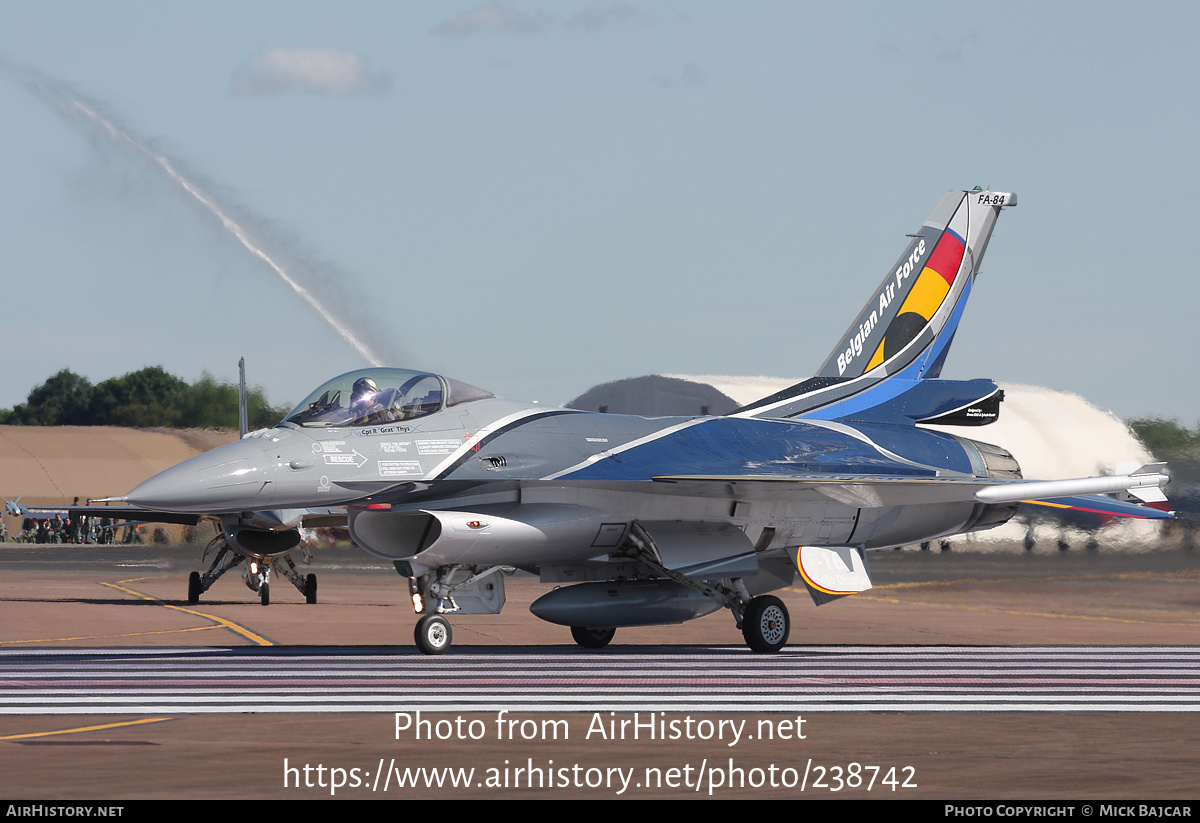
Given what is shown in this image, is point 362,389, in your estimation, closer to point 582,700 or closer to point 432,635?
point 432,635

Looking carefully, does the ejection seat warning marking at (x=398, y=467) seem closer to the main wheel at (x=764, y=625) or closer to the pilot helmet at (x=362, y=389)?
the pilot helmet at (x=362, y=389)

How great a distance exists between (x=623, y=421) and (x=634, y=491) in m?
1.07

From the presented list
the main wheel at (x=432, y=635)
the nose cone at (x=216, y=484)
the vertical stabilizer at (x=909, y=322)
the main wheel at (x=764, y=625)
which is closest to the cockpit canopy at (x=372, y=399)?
the nose cone at (x=216, y=484)

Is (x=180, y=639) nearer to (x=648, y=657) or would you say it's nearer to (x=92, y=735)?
(x=648, y=657)

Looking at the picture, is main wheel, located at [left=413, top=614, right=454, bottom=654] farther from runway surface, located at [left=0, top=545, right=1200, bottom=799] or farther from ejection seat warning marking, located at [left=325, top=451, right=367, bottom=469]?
ejection seat warning marking, located at [left=325, top=451, right=367, bottom=469]

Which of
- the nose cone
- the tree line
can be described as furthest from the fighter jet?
the tree line

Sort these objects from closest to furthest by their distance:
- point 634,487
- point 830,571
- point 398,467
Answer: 1. point 398,467
2. point 634,487
3. point 830,571

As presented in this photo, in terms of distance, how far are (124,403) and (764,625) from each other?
240ft

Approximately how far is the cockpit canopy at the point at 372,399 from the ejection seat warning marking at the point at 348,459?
16.8 inches

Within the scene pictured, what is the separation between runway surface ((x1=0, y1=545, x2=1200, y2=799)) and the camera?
27.6 ft

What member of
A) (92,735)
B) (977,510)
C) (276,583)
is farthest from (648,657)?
(276,583)

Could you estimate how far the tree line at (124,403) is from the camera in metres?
70.4

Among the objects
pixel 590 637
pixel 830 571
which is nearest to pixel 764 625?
pixel 830 571

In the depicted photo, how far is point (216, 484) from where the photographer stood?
15.2m
